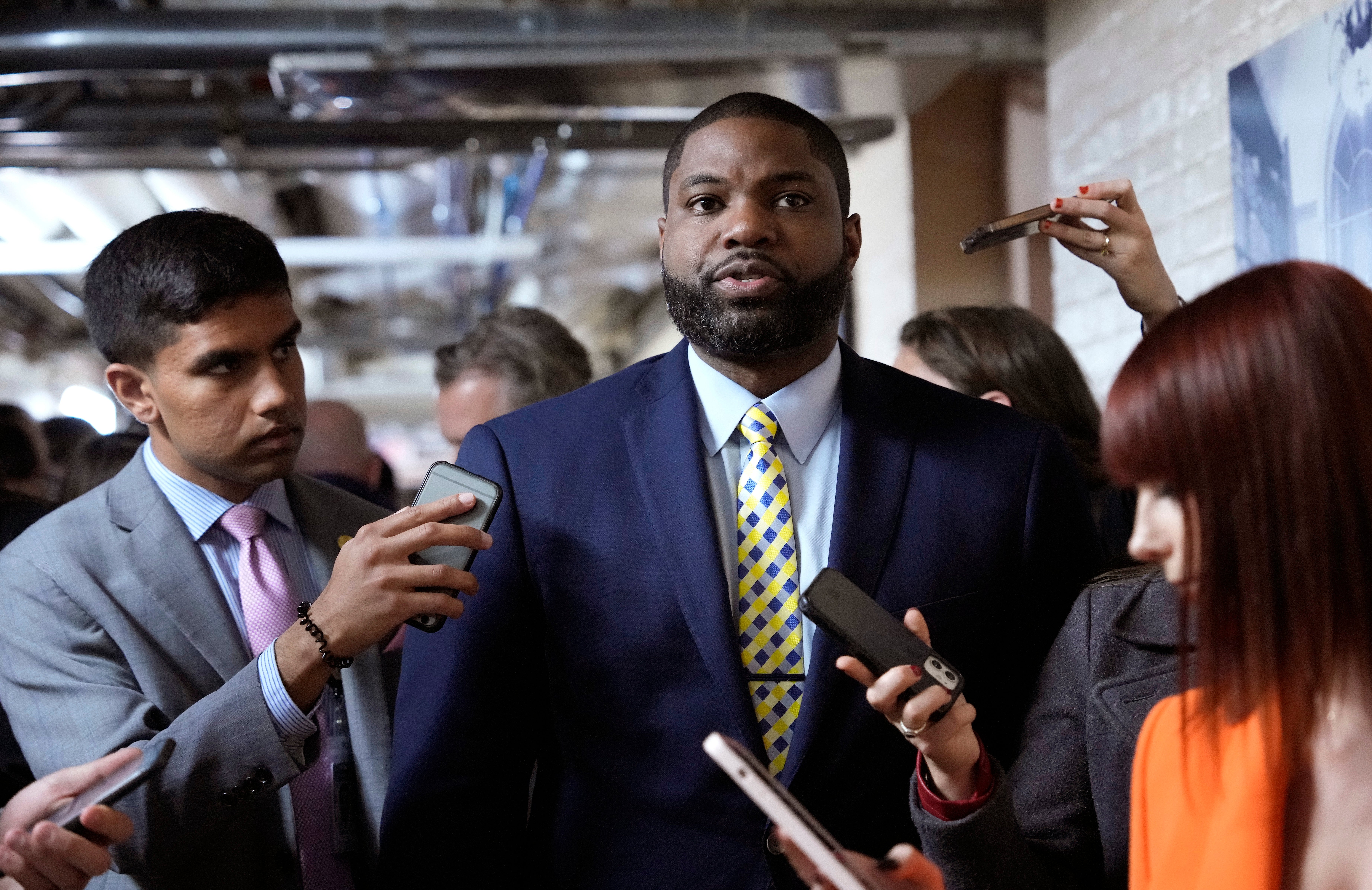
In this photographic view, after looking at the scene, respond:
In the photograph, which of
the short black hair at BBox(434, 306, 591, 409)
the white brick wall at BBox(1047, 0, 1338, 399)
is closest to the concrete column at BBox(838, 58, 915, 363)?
the white brick wall at BBox(1047, 0, 1338, 399)

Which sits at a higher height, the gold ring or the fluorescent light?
the fluorescent light

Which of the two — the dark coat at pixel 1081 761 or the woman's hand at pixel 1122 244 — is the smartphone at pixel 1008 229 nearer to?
the woman's hand at pixel 1122 244

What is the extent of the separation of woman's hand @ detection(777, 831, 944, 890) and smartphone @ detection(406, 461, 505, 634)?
46 cm

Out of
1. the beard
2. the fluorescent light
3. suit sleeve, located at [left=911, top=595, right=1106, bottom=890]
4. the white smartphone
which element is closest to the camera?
the white smartphone

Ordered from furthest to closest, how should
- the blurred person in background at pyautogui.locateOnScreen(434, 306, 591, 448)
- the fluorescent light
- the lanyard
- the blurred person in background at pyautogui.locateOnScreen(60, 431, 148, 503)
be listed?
the fluorescent light
the blurred person in background at pyautogui.locateOnScreen(434, 306, 591, 448)
the blurred person in background at pyautogui.locateOnScreen(60, 431, 148, 503)
the lanyard

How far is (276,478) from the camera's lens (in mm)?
1590

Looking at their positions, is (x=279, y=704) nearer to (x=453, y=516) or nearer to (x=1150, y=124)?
(x=453, y=516)

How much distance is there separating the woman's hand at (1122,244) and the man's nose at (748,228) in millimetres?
420

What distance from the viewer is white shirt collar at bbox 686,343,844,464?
145 centimetres

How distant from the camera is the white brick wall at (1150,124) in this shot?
253 centimetres

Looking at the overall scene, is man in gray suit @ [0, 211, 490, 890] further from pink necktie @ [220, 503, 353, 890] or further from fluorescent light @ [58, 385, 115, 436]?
fluorescent light @ [58, 385, 115, 436]

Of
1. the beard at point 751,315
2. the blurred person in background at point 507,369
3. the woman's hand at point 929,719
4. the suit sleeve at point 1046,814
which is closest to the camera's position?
the woman's hand at point 929,719

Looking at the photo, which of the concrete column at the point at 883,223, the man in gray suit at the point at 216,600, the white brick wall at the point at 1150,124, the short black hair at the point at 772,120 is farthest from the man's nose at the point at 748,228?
the concrete column at the point at 883,223

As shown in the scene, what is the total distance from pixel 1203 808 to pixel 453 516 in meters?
0.75
